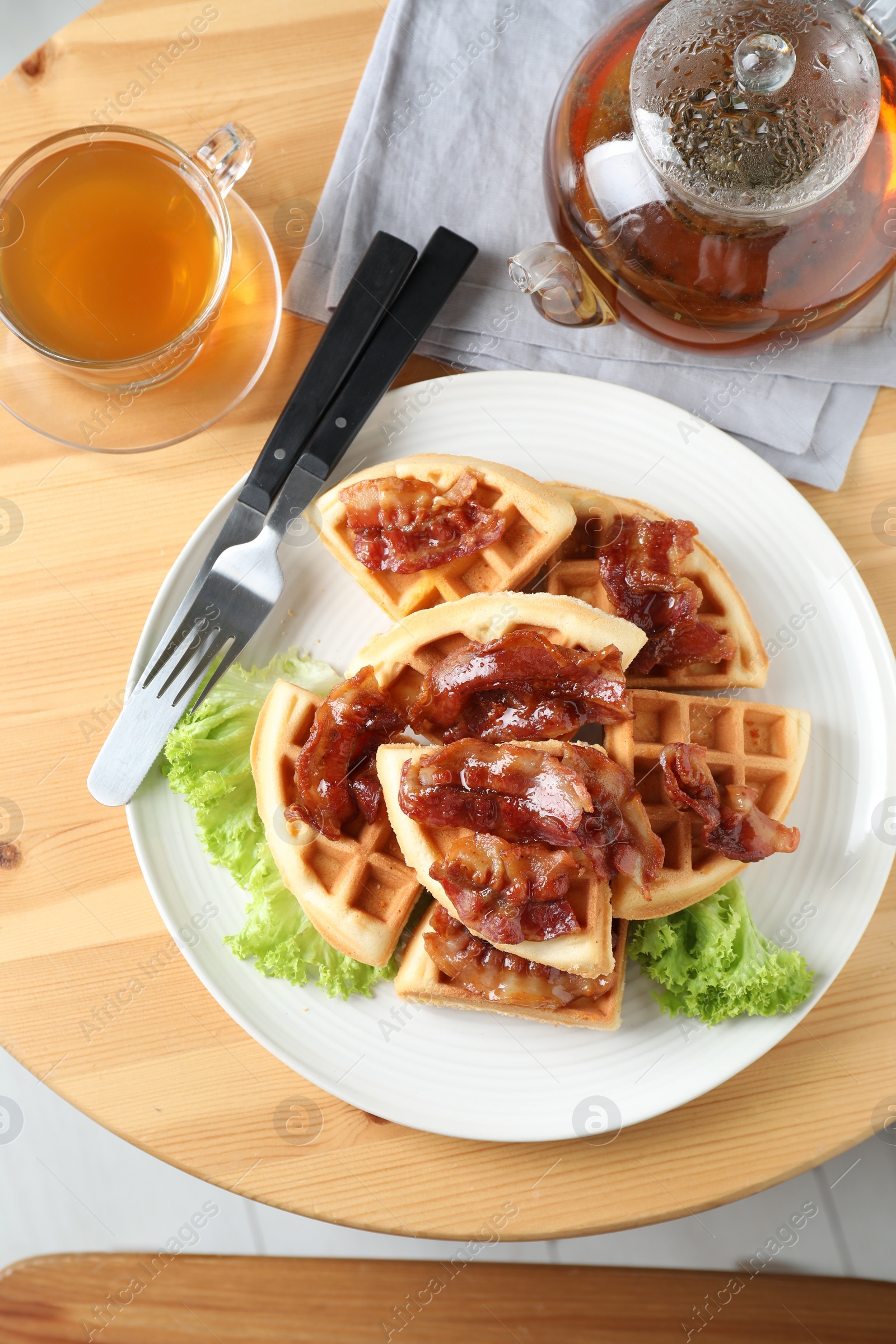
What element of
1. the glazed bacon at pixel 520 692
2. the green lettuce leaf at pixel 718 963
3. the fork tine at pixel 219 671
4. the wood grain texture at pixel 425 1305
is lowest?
the wood grain texture at pixel 425 1305

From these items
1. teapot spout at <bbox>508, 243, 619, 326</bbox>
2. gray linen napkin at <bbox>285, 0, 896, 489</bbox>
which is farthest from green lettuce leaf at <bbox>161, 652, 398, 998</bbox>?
teapot spout at <bbox>508, 243, 619, 326</bbox>

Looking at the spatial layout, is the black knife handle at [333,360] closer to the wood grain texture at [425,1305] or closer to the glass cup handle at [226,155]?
the glass cup handle at [226,155]

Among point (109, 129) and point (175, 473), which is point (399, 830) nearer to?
point (175, 473)

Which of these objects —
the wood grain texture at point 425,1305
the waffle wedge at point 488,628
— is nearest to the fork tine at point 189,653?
the waffle wedge at point 488,628

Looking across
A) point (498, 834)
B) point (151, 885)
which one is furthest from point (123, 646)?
point (498, 834)

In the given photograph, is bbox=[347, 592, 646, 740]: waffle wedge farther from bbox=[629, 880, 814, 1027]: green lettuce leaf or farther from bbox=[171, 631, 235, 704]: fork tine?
bbox=[629, 880, 814, 1027]: green lettuce leaf

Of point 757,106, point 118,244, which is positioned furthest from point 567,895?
point 118,244

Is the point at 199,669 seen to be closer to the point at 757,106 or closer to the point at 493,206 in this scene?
the point at 493,206
